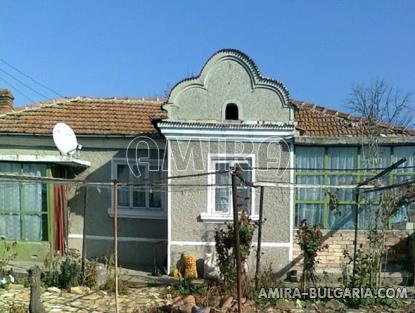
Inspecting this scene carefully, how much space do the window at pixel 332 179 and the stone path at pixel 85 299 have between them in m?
4.42

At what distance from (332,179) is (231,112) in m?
3.19

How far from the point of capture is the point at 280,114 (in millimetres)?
11016

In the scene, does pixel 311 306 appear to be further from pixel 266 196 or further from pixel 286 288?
pixel 266 196

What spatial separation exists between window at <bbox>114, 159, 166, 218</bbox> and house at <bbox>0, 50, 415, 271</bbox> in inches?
1.6

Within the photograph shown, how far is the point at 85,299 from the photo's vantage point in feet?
29.1

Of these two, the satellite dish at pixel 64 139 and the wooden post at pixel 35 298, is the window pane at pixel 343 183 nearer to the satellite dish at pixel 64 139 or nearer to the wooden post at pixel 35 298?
the satellite dish at pixel 64 139

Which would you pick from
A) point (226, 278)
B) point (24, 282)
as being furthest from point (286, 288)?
point (24, 282)

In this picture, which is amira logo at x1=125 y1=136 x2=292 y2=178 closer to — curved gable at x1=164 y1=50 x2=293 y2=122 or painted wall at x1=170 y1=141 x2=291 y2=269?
painted wall at x1=170 y1=141 x2=291 y2=269

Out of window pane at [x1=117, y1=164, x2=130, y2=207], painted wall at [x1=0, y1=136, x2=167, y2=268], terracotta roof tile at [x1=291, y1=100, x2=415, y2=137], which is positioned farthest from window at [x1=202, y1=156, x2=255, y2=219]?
window pane at [x1=117, y1=164, x2=130, y2=207]

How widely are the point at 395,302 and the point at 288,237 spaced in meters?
2.90

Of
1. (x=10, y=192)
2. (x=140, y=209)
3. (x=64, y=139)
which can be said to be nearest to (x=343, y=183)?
(x=140, y=209)

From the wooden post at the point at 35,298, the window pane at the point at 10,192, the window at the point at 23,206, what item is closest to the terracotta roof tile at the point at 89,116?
the window pane at the point at 10,192

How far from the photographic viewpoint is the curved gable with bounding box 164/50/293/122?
1102 cm

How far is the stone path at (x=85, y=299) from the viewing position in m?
8.25
